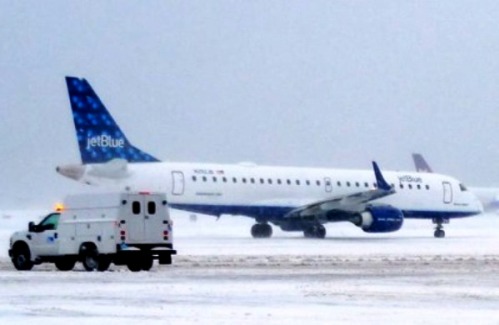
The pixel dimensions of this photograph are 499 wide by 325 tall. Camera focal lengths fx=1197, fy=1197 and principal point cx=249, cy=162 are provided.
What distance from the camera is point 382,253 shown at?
45656 mm

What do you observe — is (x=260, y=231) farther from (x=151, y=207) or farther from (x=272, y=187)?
(x=151, y=207)

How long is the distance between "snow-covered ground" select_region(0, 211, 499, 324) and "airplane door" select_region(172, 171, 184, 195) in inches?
735

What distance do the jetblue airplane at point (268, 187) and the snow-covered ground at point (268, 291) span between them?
59.7 feet

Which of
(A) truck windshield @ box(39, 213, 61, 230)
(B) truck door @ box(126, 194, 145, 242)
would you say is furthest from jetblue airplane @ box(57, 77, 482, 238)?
(B) truck door @ box(126, 194, 145, 242)

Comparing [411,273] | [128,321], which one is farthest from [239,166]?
[128,321]

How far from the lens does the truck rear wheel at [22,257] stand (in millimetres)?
34906

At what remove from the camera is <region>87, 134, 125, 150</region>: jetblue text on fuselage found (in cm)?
6038

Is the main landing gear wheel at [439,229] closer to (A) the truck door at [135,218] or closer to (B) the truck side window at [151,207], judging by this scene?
(B) the truck side window at [151,207]

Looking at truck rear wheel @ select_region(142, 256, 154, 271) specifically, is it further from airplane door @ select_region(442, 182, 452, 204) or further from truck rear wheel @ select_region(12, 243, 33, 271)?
airplane door @ select_region(442, 182, 452, 204)

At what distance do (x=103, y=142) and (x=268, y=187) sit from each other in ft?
34.4

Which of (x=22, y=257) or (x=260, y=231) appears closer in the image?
(x=22, y=257)

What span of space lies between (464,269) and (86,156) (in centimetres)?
2965

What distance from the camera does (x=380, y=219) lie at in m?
62.7

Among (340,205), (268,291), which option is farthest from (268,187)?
(268,291)
